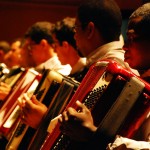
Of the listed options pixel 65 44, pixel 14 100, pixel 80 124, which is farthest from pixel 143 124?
pixel 14 100

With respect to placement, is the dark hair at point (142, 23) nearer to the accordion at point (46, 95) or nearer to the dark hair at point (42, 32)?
the accordion at point (46, 95)

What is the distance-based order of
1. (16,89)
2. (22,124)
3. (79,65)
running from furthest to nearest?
(16,89)
(22,124)
(79,65)

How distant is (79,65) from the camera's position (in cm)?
274

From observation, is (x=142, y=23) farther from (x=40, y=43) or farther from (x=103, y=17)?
(x=40, y=43)

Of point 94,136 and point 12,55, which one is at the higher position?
point 94,136

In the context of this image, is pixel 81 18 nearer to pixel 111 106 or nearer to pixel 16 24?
pixel 111 106

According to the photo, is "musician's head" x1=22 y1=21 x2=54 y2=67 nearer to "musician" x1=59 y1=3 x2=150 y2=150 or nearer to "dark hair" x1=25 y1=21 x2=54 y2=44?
"dark hair" x1=25 y1=21 x2=54 y2=44

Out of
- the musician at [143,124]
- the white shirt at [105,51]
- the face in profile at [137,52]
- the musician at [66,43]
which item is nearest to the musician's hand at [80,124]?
the musician at [143,124]

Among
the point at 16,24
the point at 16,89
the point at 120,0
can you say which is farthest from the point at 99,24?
the point at 16,24

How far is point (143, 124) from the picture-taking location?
73.5 inches

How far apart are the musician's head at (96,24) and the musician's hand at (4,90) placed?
4.76 feet

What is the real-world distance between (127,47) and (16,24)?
5625mm

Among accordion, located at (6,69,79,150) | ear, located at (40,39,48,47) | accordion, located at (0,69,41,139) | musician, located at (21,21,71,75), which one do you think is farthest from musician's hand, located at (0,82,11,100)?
accordion, located at (6,69,79,150)

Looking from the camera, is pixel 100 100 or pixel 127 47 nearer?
pixel 100 100
